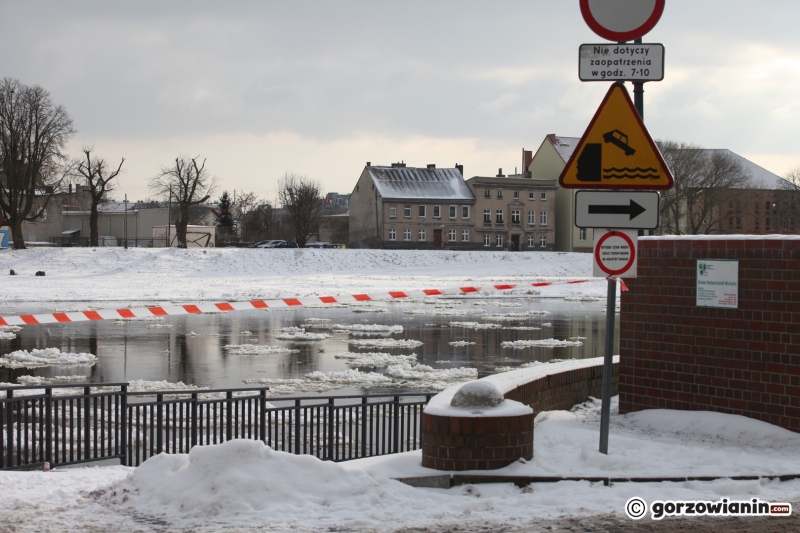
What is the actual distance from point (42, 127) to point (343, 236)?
56.3 metres

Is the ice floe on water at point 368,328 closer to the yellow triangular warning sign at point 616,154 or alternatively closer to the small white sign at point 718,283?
the small white sign at point 718,283

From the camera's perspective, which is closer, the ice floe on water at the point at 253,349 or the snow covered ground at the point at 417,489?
the snow covered ground at the point at 417,489

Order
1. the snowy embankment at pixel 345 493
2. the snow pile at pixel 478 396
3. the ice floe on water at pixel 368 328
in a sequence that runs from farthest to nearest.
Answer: the ice floe on water at pixel 368 328
the snow pile at pixel 478 396
the snowy embankment at pixel 345 493

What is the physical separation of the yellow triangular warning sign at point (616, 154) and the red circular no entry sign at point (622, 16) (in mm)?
561

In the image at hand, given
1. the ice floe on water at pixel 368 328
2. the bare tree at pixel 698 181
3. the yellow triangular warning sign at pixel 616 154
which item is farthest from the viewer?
the bare tree at pixel 698 181

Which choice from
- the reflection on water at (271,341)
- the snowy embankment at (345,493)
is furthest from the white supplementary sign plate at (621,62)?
A: the reflection on water at (271,341)

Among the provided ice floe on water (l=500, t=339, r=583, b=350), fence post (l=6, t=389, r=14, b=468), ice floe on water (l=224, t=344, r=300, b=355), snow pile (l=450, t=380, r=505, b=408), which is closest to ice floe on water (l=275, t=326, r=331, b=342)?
ice floe on water (l=224, t=344, r=300, b=355)

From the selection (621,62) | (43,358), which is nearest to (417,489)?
(621,62)

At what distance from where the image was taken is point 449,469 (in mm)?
6484

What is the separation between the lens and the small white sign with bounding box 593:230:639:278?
273 inches

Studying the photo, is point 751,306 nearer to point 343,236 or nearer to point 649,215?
Answer: point 649,215

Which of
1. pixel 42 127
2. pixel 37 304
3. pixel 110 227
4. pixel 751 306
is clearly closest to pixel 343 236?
pixel 110 227

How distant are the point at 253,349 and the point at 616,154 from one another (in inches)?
559

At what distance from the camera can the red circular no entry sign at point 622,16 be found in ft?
23.2
